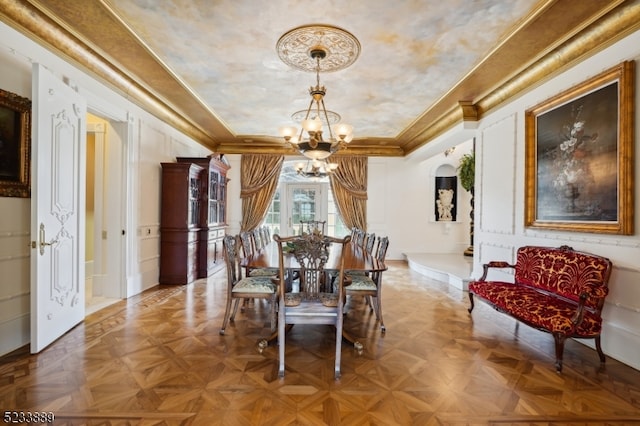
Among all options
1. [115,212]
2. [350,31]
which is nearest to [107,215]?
[115,212]

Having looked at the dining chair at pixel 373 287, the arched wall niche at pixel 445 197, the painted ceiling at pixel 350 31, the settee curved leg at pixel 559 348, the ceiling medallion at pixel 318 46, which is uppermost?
the painted ceiling at pixel 350 31

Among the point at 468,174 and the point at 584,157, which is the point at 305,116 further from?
the point at 468,174

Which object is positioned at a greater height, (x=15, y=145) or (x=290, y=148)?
(x=290, y=148)

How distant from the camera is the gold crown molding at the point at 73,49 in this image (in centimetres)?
246

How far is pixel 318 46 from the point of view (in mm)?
3037

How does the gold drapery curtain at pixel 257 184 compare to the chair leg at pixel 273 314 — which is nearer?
the chair leg at pixel 273 314

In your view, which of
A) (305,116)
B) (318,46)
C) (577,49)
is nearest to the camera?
(577,49)

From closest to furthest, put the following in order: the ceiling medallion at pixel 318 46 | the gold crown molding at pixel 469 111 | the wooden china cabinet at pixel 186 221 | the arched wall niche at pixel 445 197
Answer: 1. the ceiling medallion at pixel 318 46
2. the gold crown molding at pixel 469 111
3. the wooden china cabinet at pixel 186 221
4. the arched wall niche at pixel 445 197

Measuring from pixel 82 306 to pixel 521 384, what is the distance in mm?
3978

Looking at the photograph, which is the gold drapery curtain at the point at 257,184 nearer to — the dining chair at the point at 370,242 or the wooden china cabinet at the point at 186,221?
the wooden china cabinet at the point at 186,221

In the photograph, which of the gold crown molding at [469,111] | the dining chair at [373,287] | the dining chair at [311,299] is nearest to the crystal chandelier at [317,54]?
the dining chair at [373,287]

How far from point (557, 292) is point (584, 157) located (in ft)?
4.23

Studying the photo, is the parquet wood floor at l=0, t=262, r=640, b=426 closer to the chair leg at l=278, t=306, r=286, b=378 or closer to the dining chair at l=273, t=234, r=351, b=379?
the chair leg at l=278, t=306, r=286, b=378

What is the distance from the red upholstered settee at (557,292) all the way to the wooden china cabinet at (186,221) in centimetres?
415
